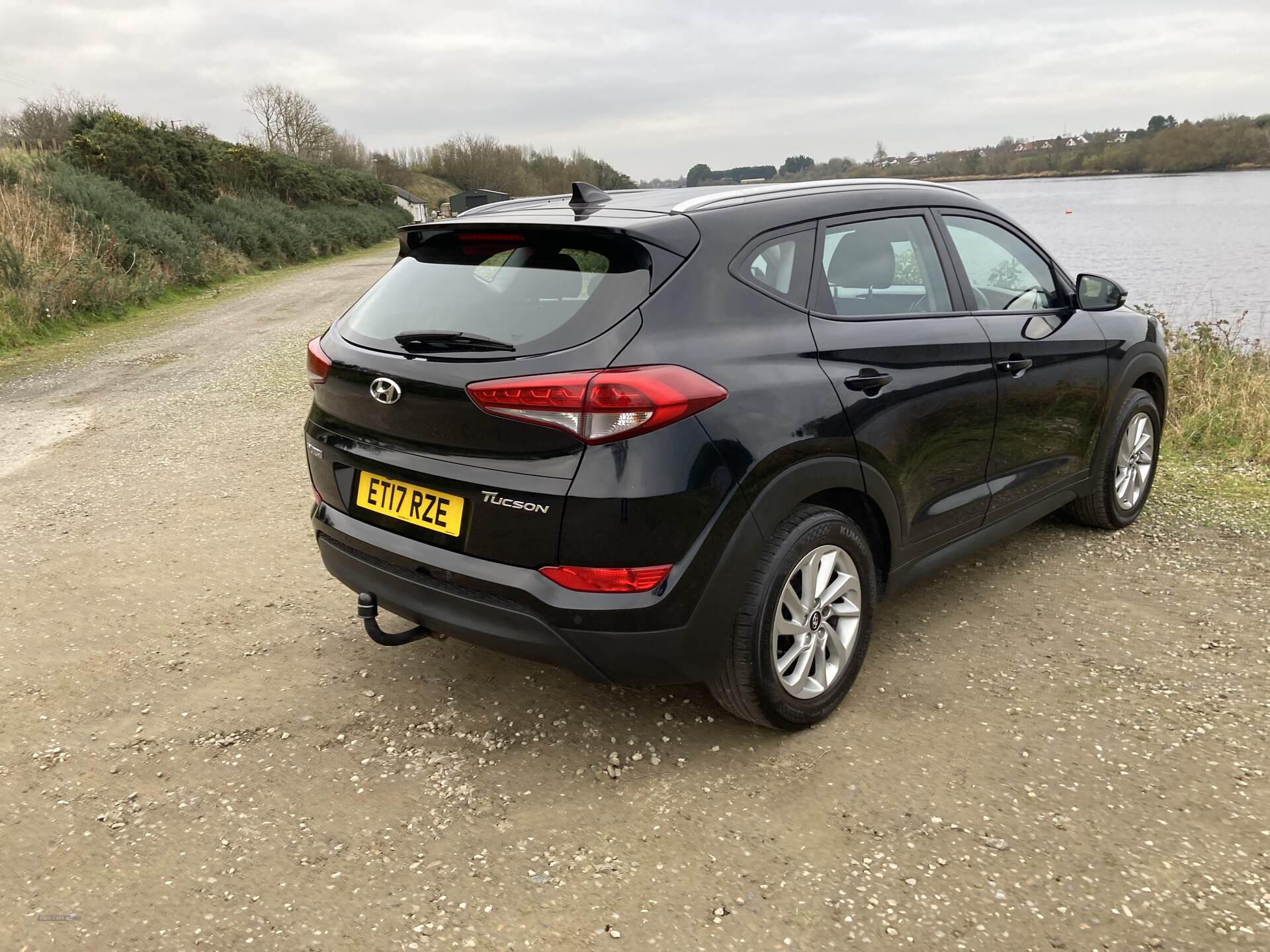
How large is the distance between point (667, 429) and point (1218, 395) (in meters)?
7.22

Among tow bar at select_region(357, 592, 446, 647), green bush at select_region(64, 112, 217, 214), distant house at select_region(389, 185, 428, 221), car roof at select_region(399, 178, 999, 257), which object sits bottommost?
tow bar at select_region(357, 592, 446, 647)

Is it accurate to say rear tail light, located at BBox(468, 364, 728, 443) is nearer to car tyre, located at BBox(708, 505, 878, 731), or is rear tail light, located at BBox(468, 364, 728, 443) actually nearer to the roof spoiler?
car tyre, located at BBox(708, 505, 878, 731)

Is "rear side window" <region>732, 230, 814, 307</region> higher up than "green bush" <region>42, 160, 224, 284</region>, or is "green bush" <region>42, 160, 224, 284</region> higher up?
"green bush" <region>42, 160, 224, 284</region>

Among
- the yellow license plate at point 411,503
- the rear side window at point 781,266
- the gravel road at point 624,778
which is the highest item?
the rear side window at point 781,266

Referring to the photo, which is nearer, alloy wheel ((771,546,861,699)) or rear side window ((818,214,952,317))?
alloy wheel ((771,546,861,699))

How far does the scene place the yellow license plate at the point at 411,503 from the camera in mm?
2777

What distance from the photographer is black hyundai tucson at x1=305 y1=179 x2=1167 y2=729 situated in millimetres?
2572

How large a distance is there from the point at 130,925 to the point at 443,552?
1.22 metres

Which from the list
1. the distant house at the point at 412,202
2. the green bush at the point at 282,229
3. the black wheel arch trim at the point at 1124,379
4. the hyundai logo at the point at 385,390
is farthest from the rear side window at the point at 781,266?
the distant house at the point at 412,202

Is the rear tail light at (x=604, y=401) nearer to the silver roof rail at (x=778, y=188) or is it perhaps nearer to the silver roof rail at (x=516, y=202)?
the silver roof rail at (x=778, y=188)

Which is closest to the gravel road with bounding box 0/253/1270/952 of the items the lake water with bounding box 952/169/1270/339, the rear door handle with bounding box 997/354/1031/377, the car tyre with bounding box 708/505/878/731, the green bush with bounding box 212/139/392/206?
the car tyre with bounding box 708/505/878/731

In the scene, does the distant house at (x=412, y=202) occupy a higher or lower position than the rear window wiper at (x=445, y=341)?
higher

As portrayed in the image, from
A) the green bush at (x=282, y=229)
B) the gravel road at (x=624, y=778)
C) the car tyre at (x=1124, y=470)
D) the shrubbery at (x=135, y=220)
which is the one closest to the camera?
the gravel road at (x=624, y=778)

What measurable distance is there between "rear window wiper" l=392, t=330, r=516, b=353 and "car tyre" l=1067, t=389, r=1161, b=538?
3.32 meters
